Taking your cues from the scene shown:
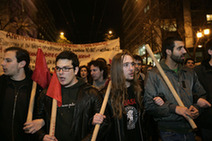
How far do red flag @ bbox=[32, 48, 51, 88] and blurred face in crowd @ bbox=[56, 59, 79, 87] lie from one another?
41 centimetres

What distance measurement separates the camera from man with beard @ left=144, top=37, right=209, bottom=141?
2.48 metres

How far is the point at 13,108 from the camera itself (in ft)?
8.37

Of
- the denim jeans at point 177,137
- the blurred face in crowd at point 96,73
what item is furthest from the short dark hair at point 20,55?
the denim jeans at point 177,137

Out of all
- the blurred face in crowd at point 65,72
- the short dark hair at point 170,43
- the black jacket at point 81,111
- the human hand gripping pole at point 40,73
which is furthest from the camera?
the short dark hair at point 170,43

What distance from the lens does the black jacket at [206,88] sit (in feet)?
9.32

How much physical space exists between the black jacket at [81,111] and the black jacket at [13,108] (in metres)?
0.45

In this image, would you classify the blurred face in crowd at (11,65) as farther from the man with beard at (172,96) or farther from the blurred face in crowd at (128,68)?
the man with beard at (172,96)

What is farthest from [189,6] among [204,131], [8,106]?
[8,106]

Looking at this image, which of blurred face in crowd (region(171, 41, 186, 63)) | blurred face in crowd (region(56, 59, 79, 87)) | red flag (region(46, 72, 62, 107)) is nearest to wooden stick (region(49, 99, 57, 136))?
red flag (region(46, 72, 62, 107))

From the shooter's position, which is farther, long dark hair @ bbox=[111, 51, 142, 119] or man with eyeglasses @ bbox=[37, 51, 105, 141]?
long dark hair @ bbox=[111, 51, 142, 119]

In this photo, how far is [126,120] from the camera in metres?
2.53

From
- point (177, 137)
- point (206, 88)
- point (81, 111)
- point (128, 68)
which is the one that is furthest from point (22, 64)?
point (206, 88)

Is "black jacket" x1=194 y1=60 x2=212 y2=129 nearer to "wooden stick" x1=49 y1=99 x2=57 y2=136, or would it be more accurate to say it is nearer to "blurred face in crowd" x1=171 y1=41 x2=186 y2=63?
"blurred face in crowd" x1=171 y1=41 x2=186 y2=63

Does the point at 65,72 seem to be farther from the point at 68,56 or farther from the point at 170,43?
the point at 170,43
